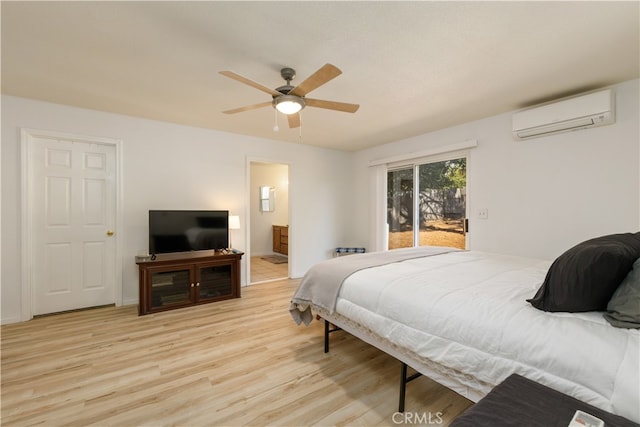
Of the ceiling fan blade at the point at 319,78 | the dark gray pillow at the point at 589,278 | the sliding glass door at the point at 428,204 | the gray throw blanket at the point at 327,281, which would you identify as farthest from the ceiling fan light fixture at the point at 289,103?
the sliding glass door at the point at 428,204

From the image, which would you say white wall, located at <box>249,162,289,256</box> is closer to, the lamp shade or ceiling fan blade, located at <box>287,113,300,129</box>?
the lamp shade

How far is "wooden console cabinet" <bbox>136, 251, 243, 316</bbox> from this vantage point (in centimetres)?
316

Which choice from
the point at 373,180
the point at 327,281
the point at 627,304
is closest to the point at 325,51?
the point at 327,281

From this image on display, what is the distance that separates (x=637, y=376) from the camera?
88 cm

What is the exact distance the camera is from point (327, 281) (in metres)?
2.16

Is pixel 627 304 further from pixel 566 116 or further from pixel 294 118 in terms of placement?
pixel 294 118

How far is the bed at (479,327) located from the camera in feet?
3.22

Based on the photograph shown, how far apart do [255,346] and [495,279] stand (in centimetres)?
202

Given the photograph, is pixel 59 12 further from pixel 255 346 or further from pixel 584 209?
pixel 584 209

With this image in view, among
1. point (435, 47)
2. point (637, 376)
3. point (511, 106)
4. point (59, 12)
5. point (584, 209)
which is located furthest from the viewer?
point (511, 106)

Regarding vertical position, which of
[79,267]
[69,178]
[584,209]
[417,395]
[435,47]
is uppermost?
[435,47]

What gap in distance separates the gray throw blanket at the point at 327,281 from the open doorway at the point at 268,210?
4.40 meters

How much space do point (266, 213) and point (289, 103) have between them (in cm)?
537

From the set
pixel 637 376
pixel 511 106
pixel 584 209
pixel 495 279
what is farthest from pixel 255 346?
pixel 511 106
